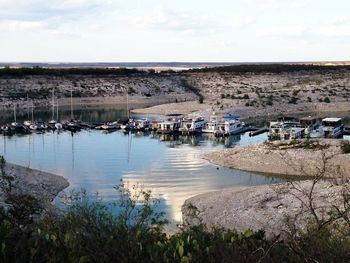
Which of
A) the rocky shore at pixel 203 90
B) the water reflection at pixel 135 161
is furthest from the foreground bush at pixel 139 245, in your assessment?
the rocky shore at pixel 203 90

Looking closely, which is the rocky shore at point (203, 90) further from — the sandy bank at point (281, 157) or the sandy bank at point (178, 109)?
the sandy bank at point (281, 157)

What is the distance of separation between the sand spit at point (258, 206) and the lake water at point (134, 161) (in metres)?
1.46

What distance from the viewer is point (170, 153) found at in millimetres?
42156

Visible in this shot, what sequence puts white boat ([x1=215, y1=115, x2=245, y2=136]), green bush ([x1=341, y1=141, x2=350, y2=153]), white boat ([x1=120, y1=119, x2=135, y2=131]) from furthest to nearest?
white boat ([x1=120, y1=119, x2=135, y2=131]) < white boat ([x1=215, y1=115, x2=245, y2=136]) < green bush ([x1=341, y1=141, x2=350, y2=153])

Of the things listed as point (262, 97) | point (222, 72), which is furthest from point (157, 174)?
point (222, 72)

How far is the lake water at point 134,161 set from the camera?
29.2 m

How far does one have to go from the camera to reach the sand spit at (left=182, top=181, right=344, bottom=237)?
20859mm

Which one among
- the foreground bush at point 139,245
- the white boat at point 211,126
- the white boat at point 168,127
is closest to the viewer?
the foreground bush at point 139,245

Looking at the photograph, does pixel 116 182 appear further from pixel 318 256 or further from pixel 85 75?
pixel 85 75

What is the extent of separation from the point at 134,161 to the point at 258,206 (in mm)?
16277

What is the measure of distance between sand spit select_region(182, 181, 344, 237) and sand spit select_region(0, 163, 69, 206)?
6818 millimetres

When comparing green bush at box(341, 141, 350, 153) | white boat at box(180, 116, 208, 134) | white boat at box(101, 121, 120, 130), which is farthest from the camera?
white boat at box(101, 121, 120, 130)

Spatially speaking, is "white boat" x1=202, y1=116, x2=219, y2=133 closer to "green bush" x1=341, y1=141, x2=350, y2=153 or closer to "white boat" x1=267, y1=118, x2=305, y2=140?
"white boat" x1=267, y1=118, x2=305, y2=140

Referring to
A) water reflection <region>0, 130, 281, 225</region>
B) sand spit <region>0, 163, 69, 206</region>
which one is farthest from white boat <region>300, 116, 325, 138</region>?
sand spit <region>0, 163, 69, 206</region>
